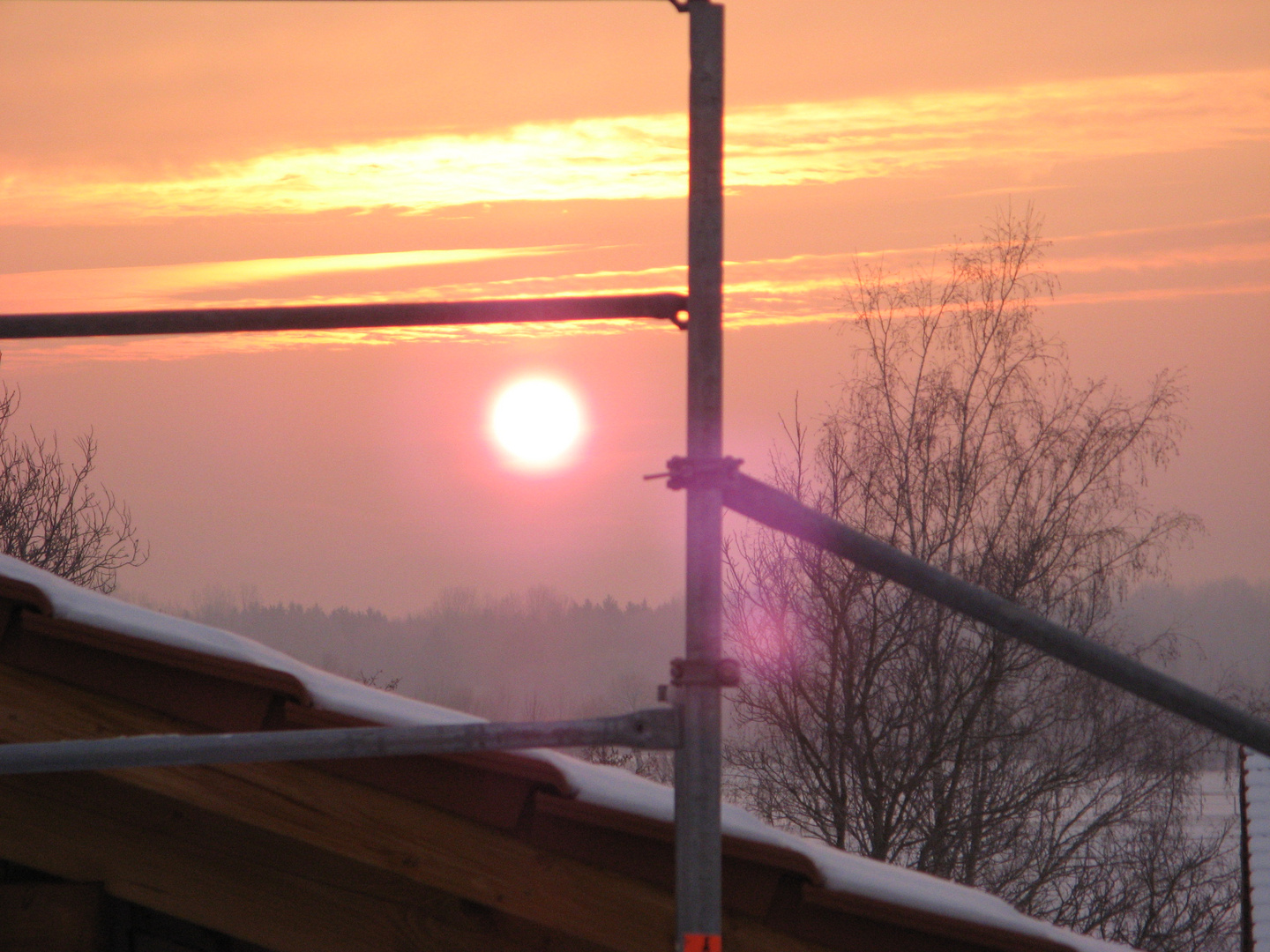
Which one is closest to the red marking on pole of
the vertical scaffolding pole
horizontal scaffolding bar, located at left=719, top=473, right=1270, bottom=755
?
the vertical scaffolding pole

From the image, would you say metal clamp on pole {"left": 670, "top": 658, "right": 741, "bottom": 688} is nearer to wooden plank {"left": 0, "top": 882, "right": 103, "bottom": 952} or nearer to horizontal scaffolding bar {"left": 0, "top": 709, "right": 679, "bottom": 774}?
horizontal scaffolding bar {"left": 0, "top": 709, "right": 679, "bottom": 774}

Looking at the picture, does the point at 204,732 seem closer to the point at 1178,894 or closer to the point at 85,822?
the point at 85,822

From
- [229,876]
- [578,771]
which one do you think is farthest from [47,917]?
[578,771]

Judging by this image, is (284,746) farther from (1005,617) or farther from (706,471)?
(1005,617)

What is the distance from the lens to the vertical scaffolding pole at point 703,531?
1.67 metres

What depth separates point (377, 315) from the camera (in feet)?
6.18

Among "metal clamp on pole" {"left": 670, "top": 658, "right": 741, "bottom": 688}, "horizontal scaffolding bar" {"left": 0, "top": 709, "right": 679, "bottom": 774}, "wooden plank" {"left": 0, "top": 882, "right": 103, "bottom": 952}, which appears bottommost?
"wooden plank" {"left": 0, "top": 882, "right": 103, "bottom": 952}

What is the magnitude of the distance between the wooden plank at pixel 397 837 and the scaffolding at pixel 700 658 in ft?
0.52

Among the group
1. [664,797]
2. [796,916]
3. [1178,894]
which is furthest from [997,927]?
[1178,894]

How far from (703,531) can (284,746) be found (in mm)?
638

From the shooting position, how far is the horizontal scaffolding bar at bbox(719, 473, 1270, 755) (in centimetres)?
168

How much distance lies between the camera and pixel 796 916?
1811 mm

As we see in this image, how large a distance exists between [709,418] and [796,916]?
769mm

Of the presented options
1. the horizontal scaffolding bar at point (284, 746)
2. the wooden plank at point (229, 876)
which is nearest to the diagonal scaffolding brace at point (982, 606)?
the horizontal scaffolding bar at point (284, 746)
